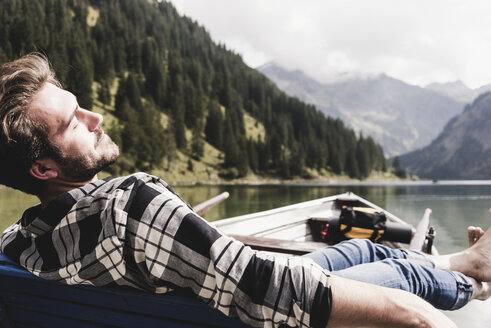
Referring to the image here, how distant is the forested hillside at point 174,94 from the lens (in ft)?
230

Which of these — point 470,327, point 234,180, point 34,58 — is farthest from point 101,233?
point 234,180

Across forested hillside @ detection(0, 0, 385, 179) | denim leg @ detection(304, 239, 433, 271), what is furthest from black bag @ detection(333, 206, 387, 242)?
forested hillside @ detection(0, 0, 385, 179)

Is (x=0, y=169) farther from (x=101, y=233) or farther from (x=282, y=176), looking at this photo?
(x=282, y=176)

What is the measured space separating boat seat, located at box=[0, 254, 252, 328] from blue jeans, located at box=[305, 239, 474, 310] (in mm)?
817

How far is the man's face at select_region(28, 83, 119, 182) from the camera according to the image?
158 centimetres

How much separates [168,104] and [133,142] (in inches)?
1155

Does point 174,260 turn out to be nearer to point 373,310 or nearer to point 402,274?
point 373,310

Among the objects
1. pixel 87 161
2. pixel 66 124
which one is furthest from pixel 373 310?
pixel 66 124

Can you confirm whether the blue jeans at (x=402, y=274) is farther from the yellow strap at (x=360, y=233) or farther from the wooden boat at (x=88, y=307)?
the yellow strap at (x=360, y=233)

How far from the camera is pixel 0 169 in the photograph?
5.41 feet

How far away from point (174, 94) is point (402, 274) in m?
94.6

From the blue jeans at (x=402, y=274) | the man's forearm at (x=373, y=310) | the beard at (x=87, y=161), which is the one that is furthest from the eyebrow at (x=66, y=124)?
the blue jeans at (x=402, y=274)

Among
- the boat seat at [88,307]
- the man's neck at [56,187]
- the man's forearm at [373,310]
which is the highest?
the man's neck at [56,187]

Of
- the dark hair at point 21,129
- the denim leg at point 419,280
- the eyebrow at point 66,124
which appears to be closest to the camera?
the dark hair at point 21,129
